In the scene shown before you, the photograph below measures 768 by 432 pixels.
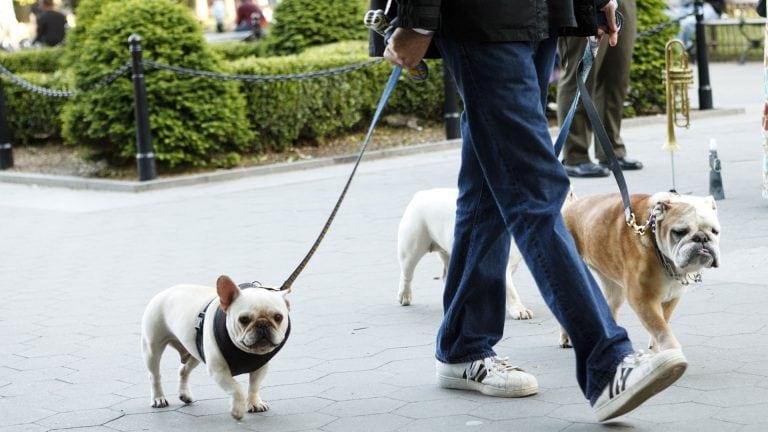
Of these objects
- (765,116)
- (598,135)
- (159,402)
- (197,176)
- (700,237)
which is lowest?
(197,176)

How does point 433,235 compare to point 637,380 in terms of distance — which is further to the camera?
point 433,235

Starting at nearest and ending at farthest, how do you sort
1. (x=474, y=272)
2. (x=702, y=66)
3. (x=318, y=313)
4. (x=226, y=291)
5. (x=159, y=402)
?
(x=226, y=291)
(x=474, y=272)
(x=159, y=402)
(x=318, y=313)
(x=702, y=66)

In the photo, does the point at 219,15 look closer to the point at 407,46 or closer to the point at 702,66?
the point at 702,66

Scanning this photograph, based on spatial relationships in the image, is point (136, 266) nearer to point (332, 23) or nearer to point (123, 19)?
point (123, 19)

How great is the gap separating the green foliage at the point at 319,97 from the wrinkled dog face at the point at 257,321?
852 cm

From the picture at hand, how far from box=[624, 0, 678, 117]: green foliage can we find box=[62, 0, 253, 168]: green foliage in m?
4.84

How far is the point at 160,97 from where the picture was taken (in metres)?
11.5

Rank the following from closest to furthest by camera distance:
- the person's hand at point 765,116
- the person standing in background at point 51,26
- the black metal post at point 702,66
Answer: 1. the person's hand at point 765,116
2. the black metal post at point 702,66
3. the person standing in background at point 51,26

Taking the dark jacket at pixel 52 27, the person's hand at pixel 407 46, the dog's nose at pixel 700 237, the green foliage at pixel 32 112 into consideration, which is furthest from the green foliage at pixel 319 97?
the dark jacket at pixel 52 27

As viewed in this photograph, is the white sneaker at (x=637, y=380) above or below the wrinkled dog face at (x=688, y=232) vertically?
below

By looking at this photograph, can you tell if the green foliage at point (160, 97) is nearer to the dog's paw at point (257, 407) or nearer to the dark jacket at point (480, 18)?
the dog's paw at point (257, 407)

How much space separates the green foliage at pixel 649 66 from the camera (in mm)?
13914

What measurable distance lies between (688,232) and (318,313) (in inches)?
94.9

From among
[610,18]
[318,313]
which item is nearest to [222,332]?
[610,18]
